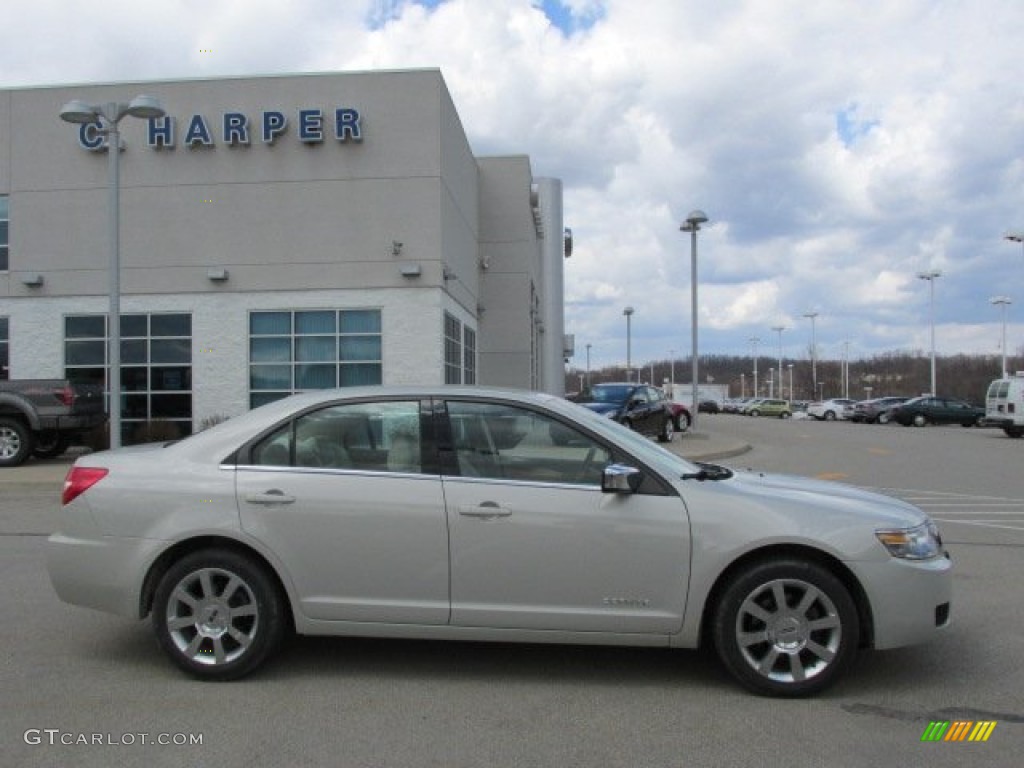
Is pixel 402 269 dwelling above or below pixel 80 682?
above

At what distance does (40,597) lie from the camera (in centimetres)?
638

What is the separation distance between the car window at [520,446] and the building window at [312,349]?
1691 centimetres

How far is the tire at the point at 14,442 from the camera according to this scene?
50.1 feet

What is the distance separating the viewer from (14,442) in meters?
15.4

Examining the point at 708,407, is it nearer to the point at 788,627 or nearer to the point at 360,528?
the point at 788,627

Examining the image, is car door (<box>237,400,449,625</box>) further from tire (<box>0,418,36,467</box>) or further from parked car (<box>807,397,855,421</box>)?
parked car (<box>807,397,855,421</box>)

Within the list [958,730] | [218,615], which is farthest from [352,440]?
[958,730]

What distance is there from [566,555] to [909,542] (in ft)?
5.66

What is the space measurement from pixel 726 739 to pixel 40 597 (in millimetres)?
5031

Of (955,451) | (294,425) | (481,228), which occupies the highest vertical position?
(481,228)

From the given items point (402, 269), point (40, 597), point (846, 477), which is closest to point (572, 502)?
point (40, 597)

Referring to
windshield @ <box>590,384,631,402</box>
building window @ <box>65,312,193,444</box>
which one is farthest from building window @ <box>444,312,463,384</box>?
building window @ <box>65,312,193,444</box>

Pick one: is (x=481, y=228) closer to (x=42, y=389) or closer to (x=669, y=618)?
(x=42, y=389)

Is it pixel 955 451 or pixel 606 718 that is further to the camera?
pixel 955 451
